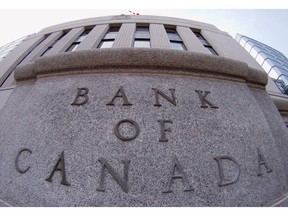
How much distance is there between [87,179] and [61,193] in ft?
1.45

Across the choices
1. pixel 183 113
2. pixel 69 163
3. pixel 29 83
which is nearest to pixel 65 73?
pixel 29 83

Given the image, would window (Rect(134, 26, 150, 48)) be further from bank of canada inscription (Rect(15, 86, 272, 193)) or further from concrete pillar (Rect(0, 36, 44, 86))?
concrete pillar (Rect(0, 36, 44, 86))

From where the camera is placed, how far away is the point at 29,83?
5020 mm

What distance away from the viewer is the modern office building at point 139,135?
3.21m

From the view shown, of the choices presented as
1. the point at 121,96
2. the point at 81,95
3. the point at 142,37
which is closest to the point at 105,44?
the point at 142,37

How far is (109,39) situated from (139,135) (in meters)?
8.03

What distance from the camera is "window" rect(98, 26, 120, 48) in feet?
32.2

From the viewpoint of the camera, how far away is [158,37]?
1005 centimetres

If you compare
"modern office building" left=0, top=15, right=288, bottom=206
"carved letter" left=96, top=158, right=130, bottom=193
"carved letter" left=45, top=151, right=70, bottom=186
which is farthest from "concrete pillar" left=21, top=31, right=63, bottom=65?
"carved letter" left=96, top=158, right=130, bottom=193

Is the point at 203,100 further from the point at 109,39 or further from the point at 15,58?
the point at 15,58

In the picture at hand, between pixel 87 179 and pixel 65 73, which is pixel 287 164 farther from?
pixel 65 73

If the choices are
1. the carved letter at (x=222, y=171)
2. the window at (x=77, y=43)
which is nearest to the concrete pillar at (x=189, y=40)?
the window at (x=77, y=43)

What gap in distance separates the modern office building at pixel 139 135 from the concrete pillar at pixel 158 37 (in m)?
4.73

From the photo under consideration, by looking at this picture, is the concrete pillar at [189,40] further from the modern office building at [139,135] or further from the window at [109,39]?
the modern office building at [139,135]
